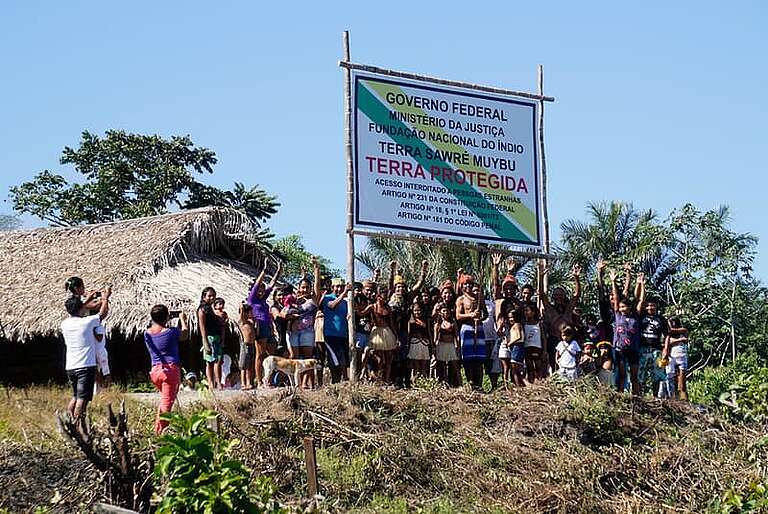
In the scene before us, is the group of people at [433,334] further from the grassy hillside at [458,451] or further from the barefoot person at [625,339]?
the grassy hillside at [458,451]

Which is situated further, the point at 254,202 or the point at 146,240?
the point at 254,202

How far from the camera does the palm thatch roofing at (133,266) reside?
16.9 meters

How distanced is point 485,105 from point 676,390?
186 inches

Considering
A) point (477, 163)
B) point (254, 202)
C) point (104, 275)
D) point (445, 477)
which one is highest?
point (254, 202)

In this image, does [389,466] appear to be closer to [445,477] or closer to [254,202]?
[445,477]

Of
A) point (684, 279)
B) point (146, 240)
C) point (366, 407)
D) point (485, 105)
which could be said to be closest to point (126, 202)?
point (146, 240)

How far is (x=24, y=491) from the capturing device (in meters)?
9.27

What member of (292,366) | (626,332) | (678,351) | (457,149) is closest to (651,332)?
(626,332)

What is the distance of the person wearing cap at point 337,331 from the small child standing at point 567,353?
8.67 feet

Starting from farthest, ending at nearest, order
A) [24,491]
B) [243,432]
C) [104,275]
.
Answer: [104,275], [243,432], [24,491]

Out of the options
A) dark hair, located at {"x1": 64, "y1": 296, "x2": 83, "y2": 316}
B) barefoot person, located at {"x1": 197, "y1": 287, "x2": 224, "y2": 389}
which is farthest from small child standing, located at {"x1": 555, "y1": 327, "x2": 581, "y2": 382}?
dark hair, located at {"x1": 64, "y1": 296, "x2": 83, "y2": 316}

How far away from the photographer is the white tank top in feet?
45.3

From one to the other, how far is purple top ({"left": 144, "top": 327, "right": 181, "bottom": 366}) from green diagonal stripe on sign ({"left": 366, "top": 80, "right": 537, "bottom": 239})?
15.8 ft

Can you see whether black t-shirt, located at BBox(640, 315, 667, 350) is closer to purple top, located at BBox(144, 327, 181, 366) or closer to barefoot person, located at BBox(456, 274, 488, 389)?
barefoot person, located at BBox(456, 274, 488, 389)
